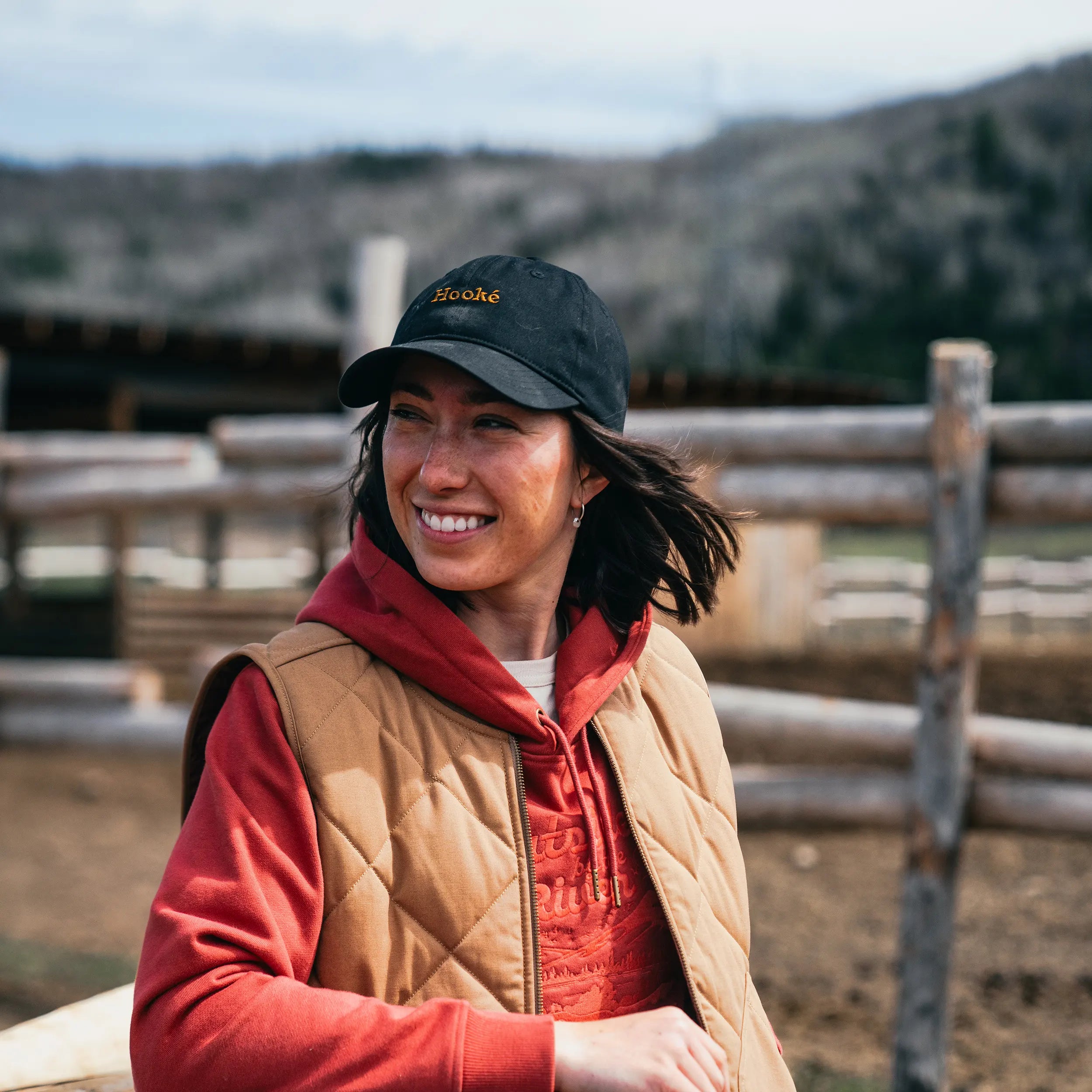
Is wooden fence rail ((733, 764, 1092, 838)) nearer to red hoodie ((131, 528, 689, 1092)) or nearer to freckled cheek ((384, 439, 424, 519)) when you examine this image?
red hoodie ((131, 528, 689, 1092))

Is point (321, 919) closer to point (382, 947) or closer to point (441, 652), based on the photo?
point (382, 947)

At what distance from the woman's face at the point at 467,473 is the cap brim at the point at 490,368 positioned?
1.2 inches

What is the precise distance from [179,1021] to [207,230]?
92990mm

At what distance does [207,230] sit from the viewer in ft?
287

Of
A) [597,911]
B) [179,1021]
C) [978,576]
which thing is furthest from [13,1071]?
[978,576]

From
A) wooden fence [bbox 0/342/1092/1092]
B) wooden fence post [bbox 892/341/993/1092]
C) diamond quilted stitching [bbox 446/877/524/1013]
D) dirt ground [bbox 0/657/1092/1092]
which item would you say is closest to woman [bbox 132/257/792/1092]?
diamond quilted stitching [bbox 446/877/524/1013]

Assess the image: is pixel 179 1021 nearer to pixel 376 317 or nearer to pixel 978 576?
pixel 978 576

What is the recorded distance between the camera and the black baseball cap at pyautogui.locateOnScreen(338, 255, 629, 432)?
136cm

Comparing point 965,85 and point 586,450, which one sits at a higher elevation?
point 965,85

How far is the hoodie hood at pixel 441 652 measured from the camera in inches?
54.4

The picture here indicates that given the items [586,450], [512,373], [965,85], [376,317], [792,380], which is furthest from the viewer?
[965,85]

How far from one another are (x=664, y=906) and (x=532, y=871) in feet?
0.64

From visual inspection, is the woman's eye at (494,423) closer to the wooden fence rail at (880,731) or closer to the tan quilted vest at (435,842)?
the tan quilted vest at (435,842)

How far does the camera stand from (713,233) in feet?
221
